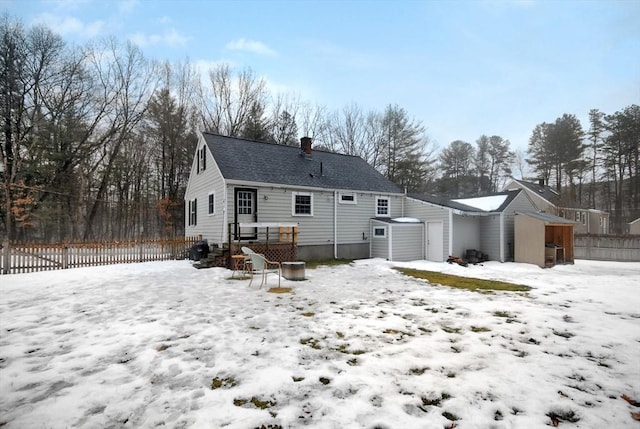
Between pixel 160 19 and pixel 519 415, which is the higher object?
pixel 160 19

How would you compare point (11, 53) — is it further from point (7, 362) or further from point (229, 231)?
point (7, 362)

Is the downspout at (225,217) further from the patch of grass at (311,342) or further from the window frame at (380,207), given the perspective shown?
the patch of grass at (311,342)

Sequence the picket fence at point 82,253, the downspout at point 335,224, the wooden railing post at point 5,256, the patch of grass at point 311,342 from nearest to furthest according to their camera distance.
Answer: the patch of grass at point 311,342, the wooden railing post at point 5,256, the picket fence at point 82,253, the downspout at point 335,224

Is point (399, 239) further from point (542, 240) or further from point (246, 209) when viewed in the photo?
point (246, 209)

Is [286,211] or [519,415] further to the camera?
[286,211]

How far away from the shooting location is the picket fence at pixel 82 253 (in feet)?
33.0

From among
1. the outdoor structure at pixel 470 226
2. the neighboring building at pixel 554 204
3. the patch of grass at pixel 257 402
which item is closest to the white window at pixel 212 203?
the outdoor structure at pixel 470 226

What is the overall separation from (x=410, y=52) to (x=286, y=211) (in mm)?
14448

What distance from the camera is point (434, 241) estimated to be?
1481 centimetres

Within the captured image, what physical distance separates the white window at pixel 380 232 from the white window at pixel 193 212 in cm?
970

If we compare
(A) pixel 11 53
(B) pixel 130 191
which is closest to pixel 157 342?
(A) pixel 11 53

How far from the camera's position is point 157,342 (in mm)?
4195

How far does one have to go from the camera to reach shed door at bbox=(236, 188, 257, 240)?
12.6 meters

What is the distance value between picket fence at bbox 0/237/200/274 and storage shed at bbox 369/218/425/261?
357 inches
